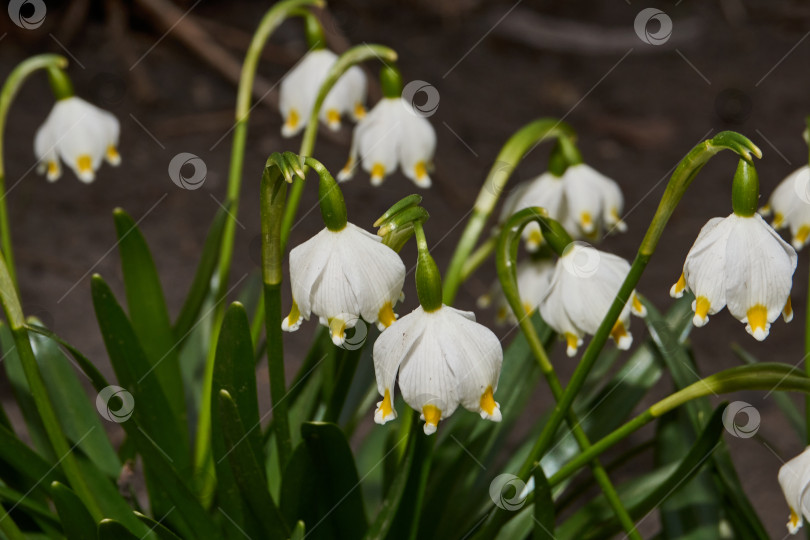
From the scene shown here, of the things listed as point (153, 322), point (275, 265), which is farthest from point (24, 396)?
point (275, 265)

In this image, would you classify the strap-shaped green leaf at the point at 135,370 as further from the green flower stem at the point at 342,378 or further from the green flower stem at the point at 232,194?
the green flower stem at the point at 342,378

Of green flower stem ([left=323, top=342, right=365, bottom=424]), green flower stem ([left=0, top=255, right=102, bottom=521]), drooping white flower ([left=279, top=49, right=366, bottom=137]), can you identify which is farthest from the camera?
drooping white flower ([left=279, top=49, right=366, bottom=137])

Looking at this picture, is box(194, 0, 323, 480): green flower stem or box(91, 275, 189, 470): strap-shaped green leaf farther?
box(194, 0, 323, 480): green flower stem

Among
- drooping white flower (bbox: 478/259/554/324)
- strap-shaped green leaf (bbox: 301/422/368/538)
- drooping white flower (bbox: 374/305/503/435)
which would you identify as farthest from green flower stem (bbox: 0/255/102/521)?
drooping white flower (bbox: 478/259/554/324)

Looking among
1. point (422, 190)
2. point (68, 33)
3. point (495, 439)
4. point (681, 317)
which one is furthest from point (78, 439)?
point (68, 33)

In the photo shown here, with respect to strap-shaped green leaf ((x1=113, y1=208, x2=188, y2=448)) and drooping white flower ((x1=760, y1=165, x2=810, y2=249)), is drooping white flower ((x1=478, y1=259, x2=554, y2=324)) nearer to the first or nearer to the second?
drooping white flower ((x1=760, y1=165, x2=810, y2=249))

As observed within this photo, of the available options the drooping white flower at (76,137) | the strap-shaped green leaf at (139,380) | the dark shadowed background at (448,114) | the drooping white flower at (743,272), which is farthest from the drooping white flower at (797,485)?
the dark shadowed background at (448,114)

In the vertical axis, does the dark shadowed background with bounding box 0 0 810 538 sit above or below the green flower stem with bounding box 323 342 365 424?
above
